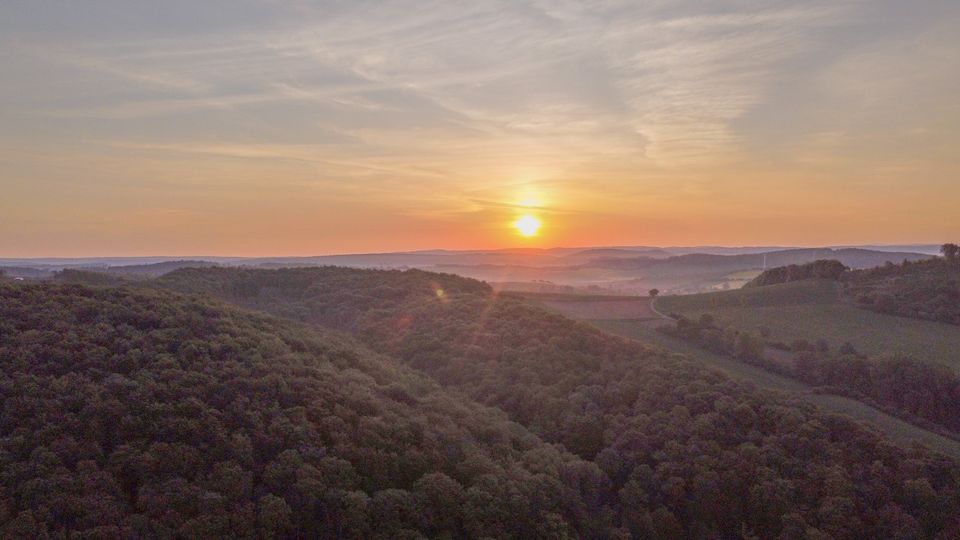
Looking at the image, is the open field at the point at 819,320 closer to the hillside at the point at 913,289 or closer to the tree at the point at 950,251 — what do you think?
the hillside at the point at 913,289

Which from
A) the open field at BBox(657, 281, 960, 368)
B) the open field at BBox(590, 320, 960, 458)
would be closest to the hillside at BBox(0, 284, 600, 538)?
the open field at BBox(590, 320, 960, 458)

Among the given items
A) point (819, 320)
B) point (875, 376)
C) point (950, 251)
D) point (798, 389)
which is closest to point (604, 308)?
point (819, 320)

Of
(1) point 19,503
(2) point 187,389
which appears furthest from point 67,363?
(1) point 19,503

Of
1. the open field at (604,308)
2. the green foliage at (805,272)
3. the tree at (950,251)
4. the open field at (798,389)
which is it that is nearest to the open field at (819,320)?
the open field at (604,308)

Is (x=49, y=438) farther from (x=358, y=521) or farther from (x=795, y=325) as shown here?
(x=795, y=325)

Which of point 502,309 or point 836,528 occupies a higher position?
point 502,309
